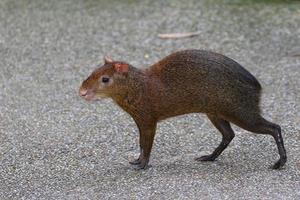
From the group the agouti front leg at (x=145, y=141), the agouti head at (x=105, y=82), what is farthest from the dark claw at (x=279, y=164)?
the agouti head at (x=105, y=82)

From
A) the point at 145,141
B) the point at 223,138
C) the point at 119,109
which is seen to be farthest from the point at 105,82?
the point at 119,109

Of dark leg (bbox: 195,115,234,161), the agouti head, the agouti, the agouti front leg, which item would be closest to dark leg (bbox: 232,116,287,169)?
the agouti

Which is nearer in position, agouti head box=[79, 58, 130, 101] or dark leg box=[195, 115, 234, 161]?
agouti head box=[79, 58, 130, 101]

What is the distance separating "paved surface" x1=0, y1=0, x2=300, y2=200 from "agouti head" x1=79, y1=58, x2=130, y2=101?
1.74ft

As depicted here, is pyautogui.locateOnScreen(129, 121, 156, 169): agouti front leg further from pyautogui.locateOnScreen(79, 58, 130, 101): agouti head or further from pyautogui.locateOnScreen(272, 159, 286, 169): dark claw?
pyautogui.locateOnScreen(272, 159, 286, 169): dark claw

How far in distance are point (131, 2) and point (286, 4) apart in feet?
5.65

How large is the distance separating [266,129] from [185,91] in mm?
575

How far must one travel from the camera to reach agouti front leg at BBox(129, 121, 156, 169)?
17.3 feet

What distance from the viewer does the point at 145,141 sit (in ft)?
17.5

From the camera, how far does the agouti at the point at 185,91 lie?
5188mm

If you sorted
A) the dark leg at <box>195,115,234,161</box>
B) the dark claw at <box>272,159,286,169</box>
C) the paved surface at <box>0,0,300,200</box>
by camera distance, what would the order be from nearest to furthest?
the paved surface at <box>0,0,300,200</box>, the dark claw at <box>272,159,286,169</box>, the dark leg at <box>195,115,234,161</box>

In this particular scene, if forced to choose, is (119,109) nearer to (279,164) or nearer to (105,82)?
(105,82)

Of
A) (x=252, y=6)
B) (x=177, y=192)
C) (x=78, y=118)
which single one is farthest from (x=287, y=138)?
(x=252, y=6)

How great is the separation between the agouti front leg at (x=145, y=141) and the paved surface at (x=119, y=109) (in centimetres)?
8
